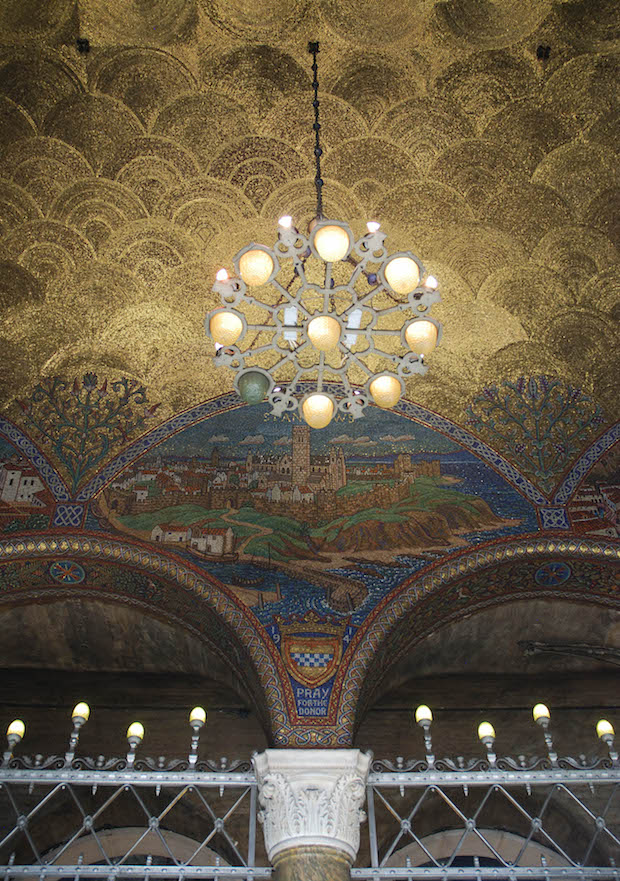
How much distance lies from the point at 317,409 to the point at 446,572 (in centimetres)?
239

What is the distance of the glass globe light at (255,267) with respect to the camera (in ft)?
16.9

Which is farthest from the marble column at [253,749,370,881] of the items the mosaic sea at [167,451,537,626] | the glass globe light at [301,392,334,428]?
the glass globe light at [301,392,334,428]

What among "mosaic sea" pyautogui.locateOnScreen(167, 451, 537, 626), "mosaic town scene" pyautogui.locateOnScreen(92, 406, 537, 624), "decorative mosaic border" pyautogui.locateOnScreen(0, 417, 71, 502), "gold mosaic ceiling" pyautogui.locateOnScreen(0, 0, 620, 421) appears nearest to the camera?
"gold mosaic ceiling" pyautogui.locateOnScreen(0, 0, 620, 421)

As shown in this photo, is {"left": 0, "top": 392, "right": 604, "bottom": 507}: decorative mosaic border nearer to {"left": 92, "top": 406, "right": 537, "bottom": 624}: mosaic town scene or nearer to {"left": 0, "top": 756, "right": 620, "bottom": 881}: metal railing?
{"left": 92, "top": 406, "right": 537, "bottom": 624}: mosaic town scene

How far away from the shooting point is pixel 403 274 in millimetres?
5082

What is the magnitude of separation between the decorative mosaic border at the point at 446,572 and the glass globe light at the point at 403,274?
9.77 ft

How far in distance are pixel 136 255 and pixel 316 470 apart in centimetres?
242

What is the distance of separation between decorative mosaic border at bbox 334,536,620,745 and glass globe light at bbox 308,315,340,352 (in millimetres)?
2628

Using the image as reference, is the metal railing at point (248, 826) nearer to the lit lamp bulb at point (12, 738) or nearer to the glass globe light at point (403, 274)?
the lit lamp bulb at point (12, 738)

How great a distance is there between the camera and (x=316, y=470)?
26.0 feet

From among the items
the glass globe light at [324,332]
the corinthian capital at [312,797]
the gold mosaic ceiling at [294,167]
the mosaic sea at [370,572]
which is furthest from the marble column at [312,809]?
the gold mosaic ceiling at [294,167]

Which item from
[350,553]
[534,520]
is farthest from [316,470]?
[534,520]

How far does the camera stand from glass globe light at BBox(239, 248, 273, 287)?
514cm

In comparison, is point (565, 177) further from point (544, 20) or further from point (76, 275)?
point (76, 275)
